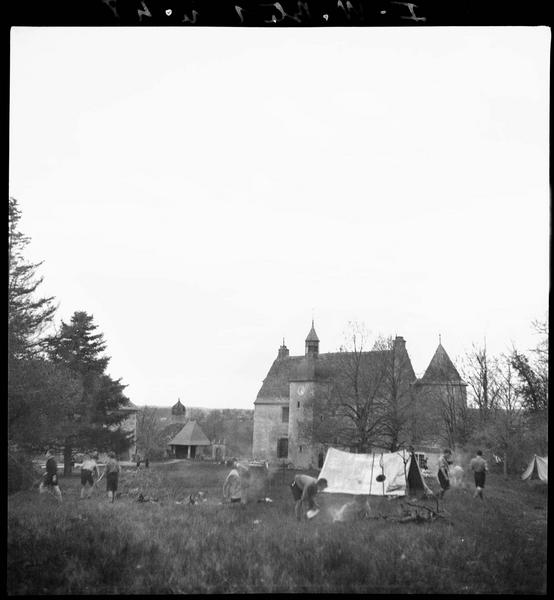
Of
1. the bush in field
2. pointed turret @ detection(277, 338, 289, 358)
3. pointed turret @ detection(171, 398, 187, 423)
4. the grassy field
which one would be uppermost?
pointed turret @ detection(277, 338, 289, 358)

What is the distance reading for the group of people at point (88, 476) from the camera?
21.7ft

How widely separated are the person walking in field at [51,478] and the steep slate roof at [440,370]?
4.35 metres

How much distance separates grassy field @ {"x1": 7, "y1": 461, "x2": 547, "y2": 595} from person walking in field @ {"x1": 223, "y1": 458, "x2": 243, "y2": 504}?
11 cm

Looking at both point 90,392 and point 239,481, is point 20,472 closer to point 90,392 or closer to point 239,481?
point 90,392

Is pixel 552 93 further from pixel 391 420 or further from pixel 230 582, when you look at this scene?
pixel 230 582

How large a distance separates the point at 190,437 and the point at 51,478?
5.19 ft

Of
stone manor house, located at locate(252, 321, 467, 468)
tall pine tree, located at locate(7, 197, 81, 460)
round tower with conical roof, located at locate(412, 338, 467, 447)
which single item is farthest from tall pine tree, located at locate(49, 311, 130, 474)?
round tower with conical roof, located at locate(412, 338, 467, 447)

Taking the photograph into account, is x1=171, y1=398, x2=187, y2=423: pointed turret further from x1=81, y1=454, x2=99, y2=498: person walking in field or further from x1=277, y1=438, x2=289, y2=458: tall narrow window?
x1=277, y1=438, x2=289, y2=458: tall narrow window

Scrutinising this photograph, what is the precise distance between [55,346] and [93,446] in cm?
125

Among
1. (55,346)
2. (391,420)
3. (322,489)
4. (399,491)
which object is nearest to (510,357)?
(391,420)

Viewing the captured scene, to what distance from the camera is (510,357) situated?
7.36 meters

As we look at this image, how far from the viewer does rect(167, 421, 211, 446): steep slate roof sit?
7.17 m
